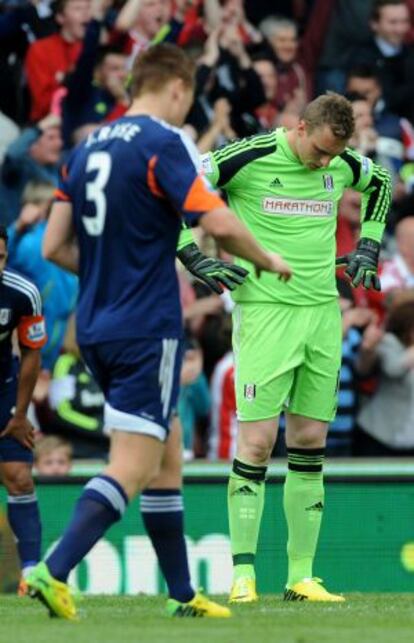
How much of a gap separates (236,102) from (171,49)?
29.9 ft

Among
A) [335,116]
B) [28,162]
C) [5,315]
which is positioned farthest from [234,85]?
[335,116]

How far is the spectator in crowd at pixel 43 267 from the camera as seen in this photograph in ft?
47.3

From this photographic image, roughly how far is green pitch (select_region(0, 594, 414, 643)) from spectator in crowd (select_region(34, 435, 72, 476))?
3.85 metres

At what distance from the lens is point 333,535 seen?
42.5 feet

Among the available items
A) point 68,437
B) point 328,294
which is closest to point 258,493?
point 328,294

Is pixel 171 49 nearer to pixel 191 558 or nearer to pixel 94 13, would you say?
pixel 191 558

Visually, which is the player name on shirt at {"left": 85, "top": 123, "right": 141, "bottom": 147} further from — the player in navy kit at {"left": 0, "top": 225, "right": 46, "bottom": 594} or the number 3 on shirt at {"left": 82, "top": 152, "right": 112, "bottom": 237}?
the player in navy kit at {"left": 0, "top": 225, "right": 46, "bottom": 594}

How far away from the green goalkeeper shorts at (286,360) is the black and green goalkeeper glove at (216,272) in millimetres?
354

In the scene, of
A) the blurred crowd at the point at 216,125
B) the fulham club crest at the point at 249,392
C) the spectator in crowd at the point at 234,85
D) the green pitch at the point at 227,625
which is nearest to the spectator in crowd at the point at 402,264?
the blurred crowd at the point at 216,125

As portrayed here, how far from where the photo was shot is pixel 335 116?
937 centimetres

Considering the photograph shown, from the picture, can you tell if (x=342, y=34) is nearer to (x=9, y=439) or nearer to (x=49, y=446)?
(x=49, y=446)

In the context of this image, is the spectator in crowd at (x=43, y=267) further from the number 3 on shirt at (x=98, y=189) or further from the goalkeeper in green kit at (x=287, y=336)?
the number 3 on shirt at (x=98, y=189)

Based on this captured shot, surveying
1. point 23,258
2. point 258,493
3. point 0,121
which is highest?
point 0,121

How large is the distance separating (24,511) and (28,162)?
5020mm
